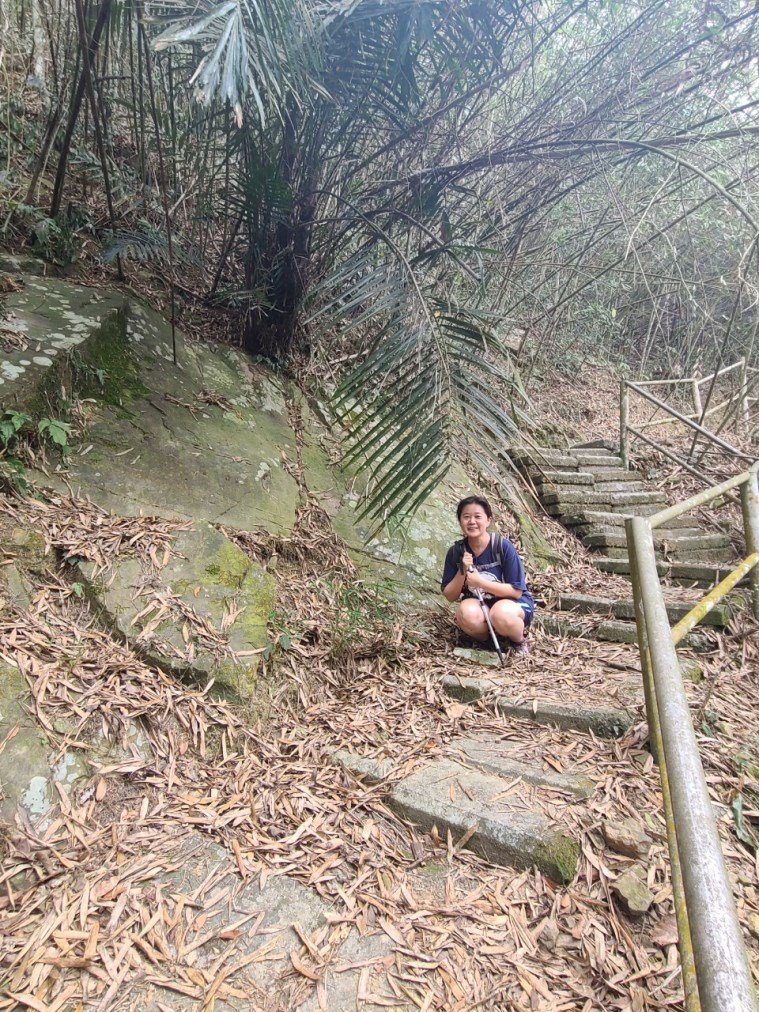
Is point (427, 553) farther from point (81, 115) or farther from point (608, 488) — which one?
point (81, 115)

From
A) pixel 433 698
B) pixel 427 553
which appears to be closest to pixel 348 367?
pixel 427 553

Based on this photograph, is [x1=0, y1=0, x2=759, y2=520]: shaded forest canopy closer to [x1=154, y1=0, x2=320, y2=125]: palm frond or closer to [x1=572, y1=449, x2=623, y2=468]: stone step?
[x1=154, y1=0, x2=320, y2=125]: palm frond

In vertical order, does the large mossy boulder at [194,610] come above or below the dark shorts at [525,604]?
below

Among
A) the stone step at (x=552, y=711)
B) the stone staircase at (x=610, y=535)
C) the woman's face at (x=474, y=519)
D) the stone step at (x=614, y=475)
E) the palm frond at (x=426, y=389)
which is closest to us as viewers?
the stone step at (x=552, y=711)

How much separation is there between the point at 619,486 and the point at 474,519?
3.35 metres

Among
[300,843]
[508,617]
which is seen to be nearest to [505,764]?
[300,843]

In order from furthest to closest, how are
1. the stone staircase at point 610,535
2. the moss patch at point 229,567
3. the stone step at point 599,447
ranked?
the stone step at point 599,447 < the stone staircase at point 610,535 < the moss patch at point 229,567

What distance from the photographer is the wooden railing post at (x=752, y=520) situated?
9.35 feet

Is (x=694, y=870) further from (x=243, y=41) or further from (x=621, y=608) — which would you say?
(x=621, y=608)

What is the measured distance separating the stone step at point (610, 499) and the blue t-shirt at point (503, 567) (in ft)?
7.86

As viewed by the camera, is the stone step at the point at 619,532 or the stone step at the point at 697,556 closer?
the stone step at the point at 697,556

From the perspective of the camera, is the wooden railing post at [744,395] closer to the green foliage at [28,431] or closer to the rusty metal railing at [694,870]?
the rusty metal railing at [694,870]

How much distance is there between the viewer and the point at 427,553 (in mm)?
3879

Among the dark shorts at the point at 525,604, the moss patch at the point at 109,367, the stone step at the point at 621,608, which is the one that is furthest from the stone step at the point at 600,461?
the moss patch at the point at 109,367
